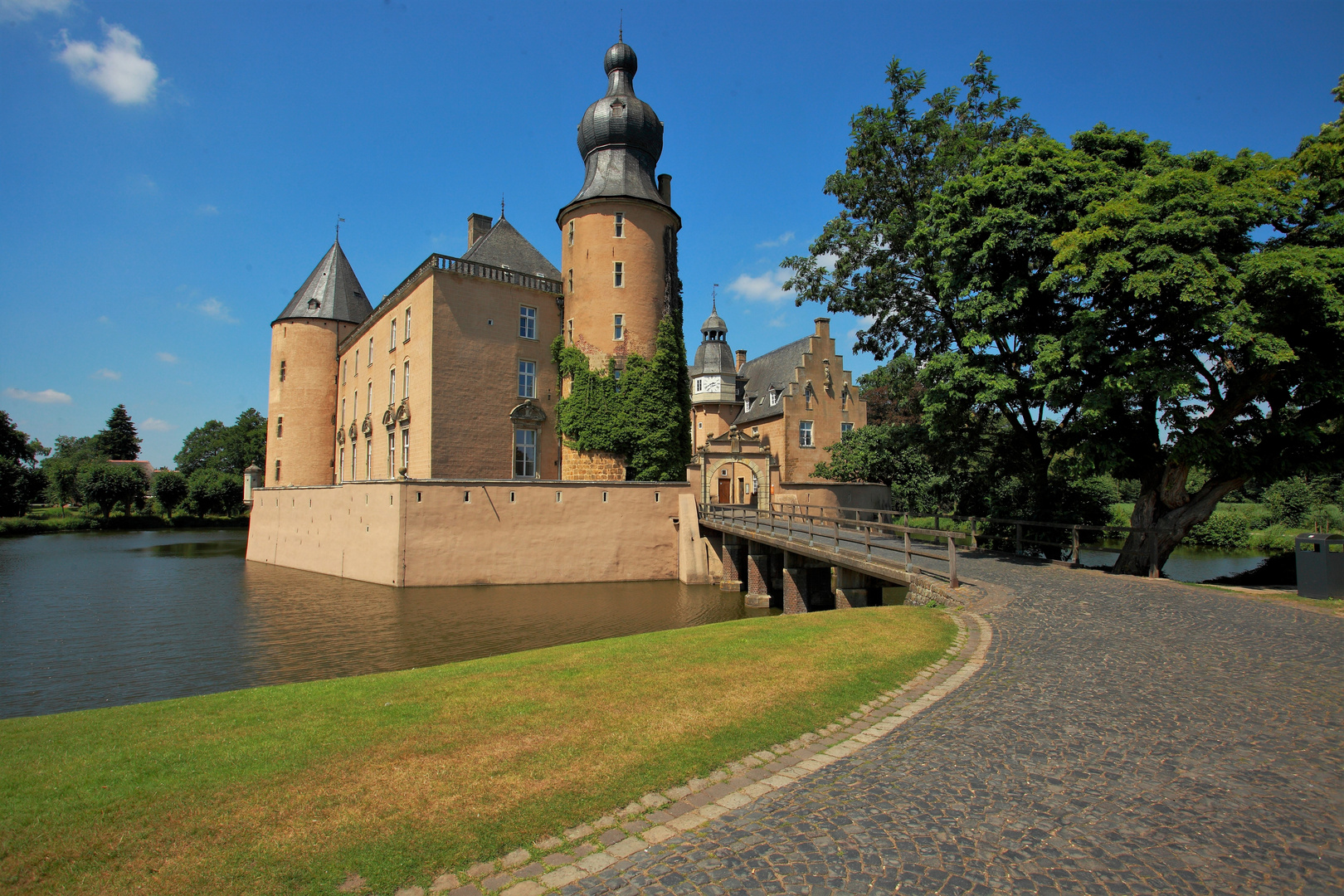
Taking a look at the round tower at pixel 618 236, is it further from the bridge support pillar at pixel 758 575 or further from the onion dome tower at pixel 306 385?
the onion dome tower at pixel 306 385

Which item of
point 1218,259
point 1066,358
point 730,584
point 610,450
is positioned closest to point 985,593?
point 1066,358

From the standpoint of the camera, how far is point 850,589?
1584 cm

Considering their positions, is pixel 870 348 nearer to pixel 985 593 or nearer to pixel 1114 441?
pixel 1114 441

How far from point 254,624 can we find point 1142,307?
23845 millimetres

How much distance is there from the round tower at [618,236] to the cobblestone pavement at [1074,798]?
2420cm

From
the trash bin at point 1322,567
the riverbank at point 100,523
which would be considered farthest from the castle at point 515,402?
the riverbank at point 100,523

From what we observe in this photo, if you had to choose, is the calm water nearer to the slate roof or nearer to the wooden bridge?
the wooden bridge

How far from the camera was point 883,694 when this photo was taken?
6.97 meters

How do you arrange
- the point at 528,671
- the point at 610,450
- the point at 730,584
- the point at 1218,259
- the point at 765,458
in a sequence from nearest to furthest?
the point at 528,671 < the point at 1218,259 < the point at 730,584 < the point at 610,450 < the point at 765,458

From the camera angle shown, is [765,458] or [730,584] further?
[765,458]

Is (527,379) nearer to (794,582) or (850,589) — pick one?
(794,582)

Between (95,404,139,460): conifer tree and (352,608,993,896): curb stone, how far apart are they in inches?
4139

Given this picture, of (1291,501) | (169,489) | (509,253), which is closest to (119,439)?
(169,489)

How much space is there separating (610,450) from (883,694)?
22859mm
